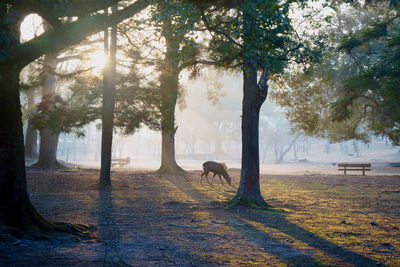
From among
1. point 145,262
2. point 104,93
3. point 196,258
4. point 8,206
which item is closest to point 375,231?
point 196,258

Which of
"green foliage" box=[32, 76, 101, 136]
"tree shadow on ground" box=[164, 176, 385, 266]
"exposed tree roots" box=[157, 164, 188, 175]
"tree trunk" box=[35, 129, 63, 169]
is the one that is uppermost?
"green foliage" box=[32, 76, 101, 136]

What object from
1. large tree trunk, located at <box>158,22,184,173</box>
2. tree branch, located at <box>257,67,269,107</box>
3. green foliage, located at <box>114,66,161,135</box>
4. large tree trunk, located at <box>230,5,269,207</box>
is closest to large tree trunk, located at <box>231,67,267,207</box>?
large tree trunk, located at <box>230,5,269,207</box>

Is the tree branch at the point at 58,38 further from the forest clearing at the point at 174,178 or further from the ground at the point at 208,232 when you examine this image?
the ground at the point at 208,232

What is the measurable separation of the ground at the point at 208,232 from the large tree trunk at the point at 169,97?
14.7 feet

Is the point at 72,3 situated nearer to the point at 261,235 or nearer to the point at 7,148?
the point at 7,148

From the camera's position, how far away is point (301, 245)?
25.5 feet

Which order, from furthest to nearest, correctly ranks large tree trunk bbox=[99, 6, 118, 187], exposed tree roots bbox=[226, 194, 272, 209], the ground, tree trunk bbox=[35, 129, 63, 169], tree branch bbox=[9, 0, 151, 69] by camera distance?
tree trunk bbox=[35, 129, 63, 169]
large tree trunk bbox=[99, 6, 118, 187]
exposed tree roots bbox=[226, 194, 272, 209]
tree branch bbox=[9, 0, 151, 69]
the ground

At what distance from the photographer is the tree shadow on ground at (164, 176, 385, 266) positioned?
21.8ft

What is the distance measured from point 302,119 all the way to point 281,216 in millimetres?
6642

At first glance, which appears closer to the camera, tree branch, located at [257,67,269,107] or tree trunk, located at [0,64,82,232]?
tree trunk, located at [0,64,82,232]

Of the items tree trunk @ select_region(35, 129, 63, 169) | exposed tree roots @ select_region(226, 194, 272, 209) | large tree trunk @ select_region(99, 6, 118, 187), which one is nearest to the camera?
exposed tree roots @ select_region(226, 194, 272, 209)

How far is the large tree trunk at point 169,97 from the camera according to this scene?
10.7 metres

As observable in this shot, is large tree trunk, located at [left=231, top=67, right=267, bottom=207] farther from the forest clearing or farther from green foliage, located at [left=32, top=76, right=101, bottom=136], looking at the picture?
green foliage, located at [left=32, top=76, right=101, bottom=136]

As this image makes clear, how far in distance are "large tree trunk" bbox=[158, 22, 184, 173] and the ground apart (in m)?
4.47
